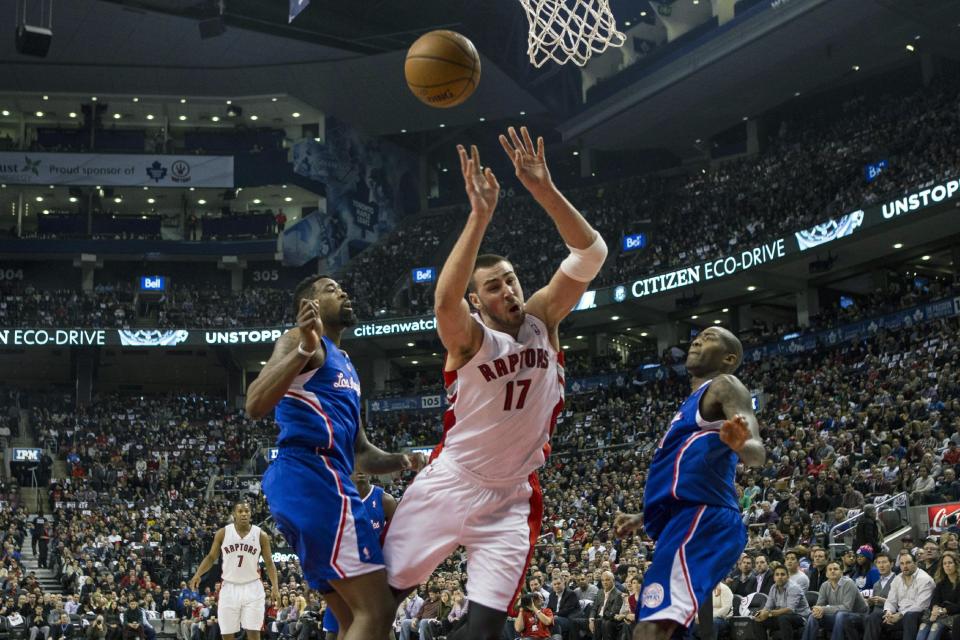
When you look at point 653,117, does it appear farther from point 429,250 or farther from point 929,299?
point 929,299

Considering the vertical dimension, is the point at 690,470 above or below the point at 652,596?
above

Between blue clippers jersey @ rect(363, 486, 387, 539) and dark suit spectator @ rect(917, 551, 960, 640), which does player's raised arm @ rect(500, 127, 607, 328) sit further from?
dark suit spectator @ rect(917, 551, 960, 640)

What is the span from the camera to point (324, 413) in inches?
206

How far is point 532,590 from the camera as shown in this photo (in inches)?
600

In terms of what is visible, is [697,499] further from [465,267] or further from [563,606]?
[563,606]

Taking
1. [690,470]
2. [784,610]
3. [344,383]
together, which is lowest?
[784,610]

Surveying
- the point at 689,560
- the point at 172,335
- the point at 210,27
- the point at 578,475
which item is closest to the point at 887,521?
the point at 578,475

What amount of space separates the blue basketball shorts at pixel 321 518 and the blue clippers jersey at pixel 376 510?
0.19 feet

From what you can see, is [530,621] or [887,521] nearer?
[530,621]

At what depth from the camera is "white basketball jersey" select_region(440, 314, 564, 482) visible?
16.2 feet

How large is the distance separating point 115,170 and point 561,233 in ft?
150

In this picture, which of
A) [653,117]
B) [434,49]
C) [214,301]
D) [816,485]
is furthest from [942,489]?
[214,301]

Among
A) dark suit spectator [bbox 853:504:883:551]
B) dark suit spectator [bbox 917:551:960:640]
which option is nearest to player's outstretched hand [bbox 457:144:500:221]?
dark suit spectator [bbox 917:551:960:640]

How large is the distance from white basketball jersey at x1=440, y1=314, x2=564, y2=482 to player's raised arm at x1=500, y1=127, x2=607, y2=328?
11 centimetres
